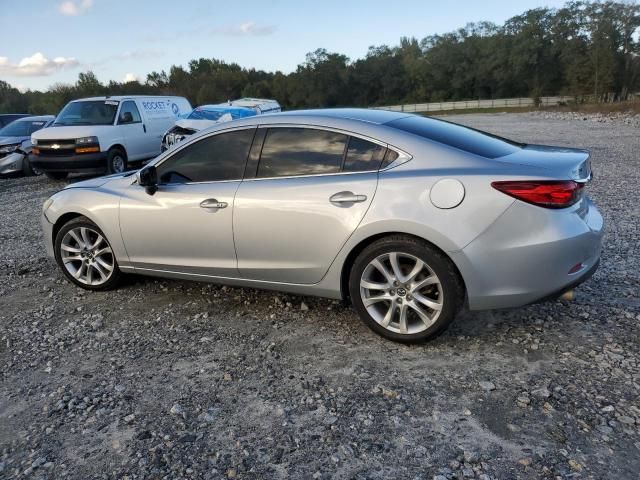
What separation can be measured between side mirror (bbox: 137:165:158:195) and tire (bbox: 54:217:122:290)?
760 mm

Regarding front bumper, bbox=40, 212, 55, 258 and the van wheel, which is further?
the van wheel

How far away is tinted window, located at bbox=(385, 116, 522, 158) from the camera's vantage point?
12.7ft

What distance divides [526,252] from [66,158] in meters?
11.1

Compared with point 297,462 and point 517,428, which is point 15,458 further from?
point 517,428

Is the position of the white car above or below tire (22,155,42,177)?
above

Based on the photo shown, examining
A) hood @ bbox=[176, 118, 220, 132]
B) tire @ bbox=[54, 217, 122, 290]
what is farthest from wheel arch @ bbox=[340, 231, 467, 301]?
hood @ bbox=[176, 118, 220, 132]

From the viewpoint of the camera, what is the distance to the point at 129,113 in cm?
1308

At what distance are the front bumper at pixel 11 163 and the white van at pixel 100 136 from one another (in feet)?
6.45

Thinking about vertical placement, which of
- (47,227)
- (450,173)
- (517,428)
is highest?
(450,173)

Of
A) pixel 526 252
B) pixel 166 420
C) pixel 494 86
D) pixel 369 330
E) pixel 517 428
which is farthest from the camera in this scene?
pixel 494 86

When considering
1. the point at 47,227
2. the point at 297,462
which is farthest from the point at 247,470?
the point at 47,227

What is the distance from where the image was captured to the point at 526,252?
344 cm

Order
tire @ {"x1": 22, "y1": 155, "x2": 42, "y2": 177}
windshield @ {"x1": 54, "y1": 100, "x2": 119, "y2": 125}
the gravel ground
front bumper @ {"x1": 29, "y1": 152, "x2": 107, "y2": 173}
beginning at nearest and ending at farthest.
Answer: the gravel ground < front bumper @ {"x1": 29, "y1": 152, "x2": 107, "y2": 173} < windshield @ {"x1": 54, "y1": 100, "x2": 119, "y2": 125} < tire @ {"x1": 22, "y1": 155, "x2": 42, "y2": 177}

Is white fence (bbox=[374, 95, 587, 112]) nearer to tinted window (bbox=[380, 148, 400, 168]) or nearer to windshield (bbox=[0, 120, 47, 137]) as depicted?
windshield (bbox=[0, 120, 47, 137])
